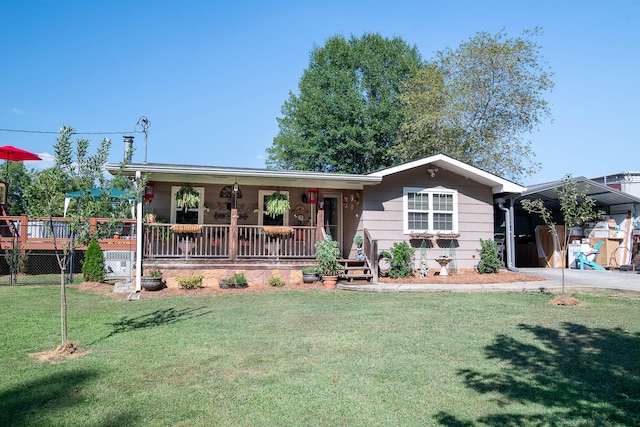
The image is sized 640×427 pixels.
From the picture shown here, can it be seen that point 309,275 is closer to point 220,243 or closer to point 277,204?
point 277,204

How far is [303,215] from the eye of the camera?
13.4 meters

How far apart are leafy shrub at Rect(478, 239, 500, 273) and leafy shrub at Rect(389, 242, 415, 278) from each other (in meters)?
2.26

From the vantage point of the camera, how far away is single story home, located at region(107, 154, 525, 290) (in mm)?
11023

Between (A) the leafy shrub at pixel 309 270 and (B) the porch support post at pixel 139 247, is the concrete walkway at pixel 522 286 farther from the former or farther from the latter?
(B) the porch support post at pixel 139 247

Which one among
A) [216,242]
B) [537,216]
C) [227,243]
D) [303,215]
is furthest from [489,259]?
[216,242]

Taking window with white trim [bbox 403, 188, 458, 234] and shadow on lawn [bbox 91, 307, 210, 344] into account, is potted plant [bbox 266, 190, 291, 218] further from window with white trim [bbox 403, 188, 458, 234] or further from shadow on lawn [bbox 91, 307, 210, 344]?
shadow on lawn [bbox 91, 307, 210, 344]

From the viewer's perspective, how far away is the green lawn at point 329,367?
3336mm

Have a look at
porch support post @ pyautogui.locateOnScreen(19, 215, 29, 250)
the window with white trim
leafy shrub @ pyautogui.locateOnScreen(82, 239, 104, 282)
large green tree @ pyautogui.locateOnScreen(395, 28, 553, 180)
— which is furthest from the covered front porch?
large green tree @ pyautogui.locateOnScreen(395, 28, 553, 180)

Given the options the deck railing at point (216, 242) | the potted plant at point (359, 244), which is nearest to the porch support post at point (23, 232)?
the deck railing at point (216, 242)

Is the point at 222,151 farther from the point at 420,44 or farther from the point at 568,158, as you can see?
the point at 568,158

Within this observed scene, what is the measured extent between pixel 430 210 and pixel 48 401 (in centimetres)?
1086

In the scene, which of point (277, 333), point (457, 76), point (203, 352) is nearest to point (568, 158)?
point (457, 76)

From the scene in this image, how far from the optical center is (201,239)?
36.5ft

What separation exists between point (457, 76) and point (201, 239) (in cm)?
1537
